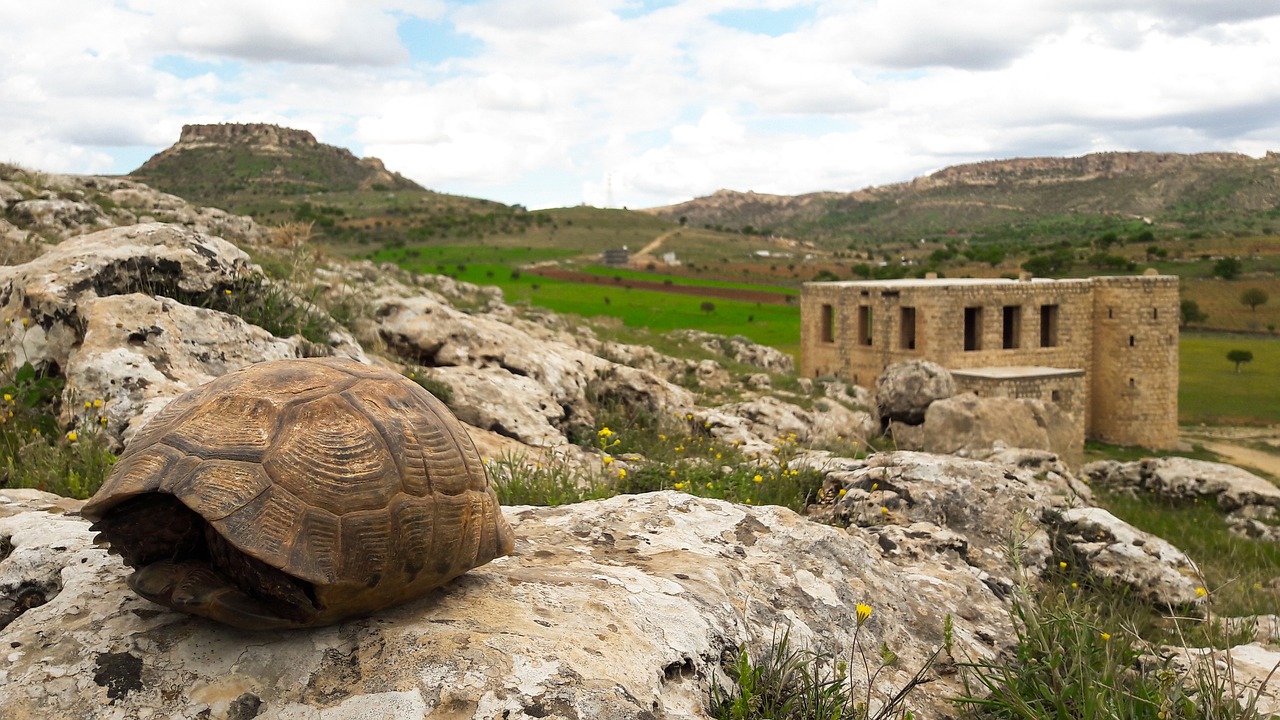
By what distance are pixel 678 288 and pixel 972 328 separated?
99.6ft

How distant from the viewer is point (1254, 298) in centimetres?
5806

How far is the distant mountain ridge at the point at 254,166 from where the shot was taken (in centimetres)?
9300

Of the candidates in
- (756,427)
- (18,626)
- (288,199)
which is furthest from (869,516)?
(288,199)

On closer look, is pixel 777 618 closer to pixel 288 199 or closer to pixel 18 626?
pixel 18 626

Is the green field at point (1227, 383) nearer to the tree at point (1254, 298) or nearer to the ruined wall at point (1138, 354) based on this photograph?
the tree at point (1254, 298)

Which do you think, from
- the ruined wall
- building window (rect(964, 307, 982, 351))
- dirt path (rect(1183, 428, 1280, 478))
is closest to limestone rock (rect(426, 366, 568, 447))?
building window (rect(964, 307, 982, 351))

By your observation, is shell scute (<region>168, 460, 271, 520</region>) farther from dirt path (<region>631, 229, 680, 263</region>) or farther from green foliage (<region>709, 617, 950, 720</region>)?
dirt path (<region>631, 229, 680, 263</region>)

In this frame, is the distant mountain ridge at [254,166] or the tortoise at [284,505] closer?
the tortoise at [284,505]

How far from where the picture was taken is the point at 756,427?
12.6 metres

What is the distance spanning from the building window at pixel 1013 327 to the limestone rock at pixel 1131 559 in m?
26.6

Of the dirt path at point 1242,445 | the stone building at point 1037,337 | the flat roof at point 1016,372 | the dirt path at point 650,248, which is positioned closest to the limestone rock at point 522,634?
the flat roof at point 1016,372

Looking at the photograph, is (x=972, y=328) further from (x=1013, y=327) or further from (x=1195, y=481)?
(x=1195, y=481)

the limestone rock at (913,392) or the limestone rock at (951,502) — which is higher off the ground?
the limestone rock at (951,502)

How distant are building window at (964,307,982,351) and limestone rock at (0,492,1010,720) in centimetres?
2757
